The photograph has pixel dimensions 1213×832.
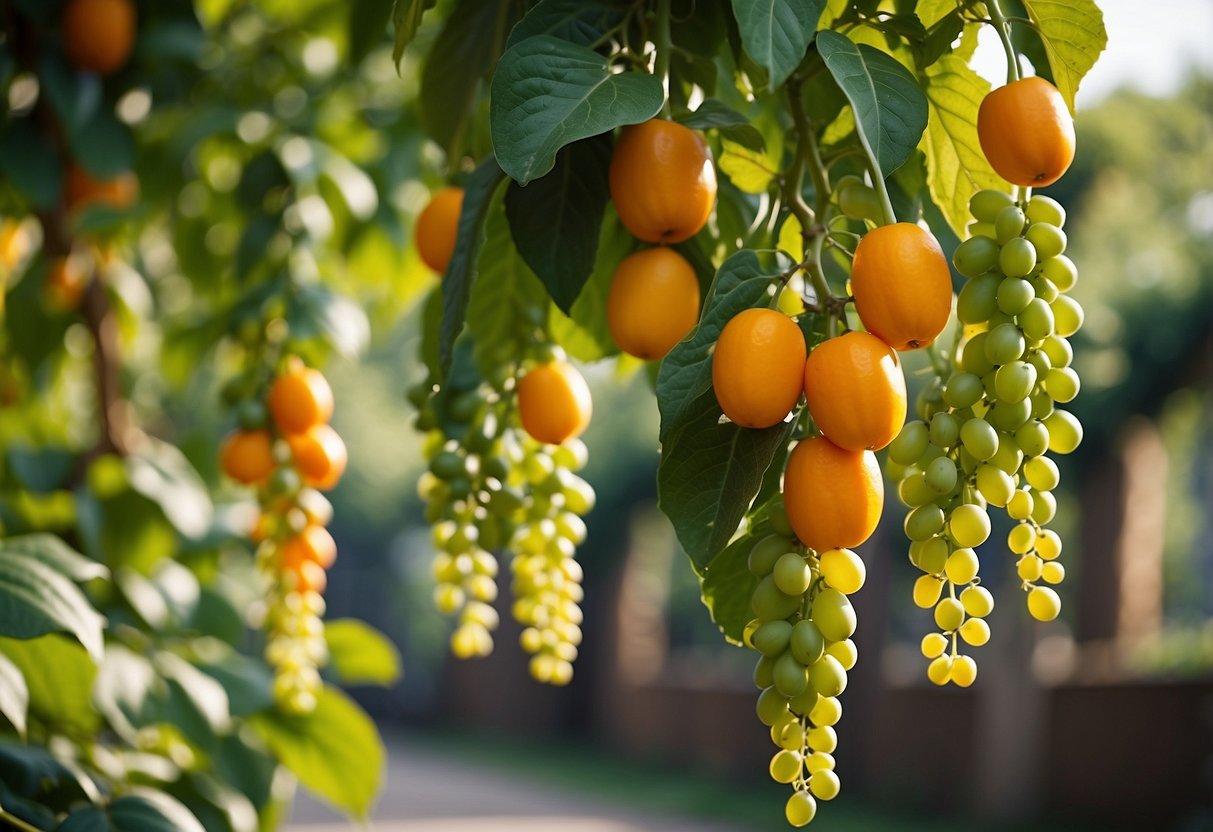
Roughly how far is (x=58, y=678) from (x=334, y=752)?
16.7 inches

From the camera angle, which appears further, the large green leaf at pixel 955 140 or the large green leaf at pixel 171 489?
the large green leaf at pixel 171 489

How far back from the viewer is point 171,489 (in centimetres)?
170

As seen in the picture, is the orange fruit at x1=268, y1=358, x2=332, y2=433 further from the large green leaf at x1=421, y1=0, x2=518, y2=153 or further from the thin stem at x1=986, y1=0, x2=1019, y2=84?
the thin stem at x1=986, y1=0, x2=1019, y2=84

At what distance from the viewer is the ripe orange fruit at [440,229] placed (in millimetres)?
955

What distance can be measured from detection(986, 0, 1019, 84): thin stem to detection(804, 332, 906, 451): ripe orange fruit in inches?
7.1

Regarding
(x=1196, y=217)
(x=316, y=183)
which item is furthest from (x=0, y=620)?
(x=1196, y=217)

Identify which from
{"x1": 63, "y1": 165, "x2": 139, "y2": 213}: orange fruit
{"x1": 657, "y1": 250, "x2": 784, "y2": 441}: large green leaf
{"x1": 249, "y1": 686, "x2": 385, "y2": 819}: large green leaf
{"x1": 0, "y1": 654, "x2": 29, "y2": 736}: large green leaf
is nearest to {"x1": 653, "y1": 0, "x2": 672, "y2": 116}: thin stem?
{"x1": 657, "y1": 250, "x2": 784, "y2": 441}: large green leaf

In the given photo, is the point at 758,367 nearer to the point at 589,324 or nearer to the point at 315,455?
the point at 589,324

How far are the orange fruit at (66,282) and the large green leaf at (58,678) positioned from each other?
788mm

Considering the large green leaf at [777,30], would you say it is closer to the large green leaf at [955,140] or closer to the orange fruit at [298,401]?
the large green leaf at [955,140]

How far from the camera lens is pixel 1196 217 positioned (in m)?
8.49

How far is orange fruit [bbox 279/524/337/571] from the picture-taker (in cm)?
133

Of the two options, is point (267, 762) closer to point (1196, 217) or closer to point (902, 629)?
point (1196, 217)

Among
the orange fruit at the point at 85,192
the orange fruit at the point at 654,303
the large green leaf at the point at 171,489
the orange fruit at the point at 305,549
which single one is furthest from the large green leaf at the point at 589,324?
the orange fruit at the point at 85,192
